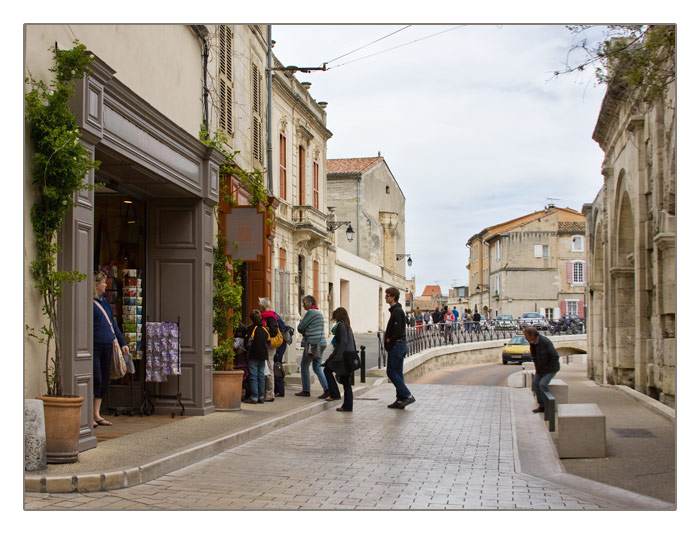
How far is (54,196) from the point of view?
22.2 feet

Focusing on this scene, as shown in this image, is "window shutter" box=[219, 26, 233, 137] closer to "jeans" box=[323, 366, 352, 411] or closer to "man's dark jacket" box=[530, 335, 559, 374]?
→ "jeans" box=[323, 366, 352, 411]

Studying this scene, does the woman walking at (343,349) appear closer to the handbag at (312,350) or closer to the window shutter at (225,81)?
the handbag at (312,350)

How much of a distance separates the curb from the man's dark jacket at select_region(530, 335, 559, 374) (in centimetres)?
493

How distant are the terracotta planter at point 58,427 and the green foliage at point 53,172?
31 cm

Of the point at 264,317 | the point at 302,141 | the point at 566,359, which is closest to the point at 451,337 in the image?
the point at 566,359

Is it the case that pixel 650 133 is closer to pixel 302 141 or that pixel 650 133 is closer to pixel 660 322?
pixel 660 322

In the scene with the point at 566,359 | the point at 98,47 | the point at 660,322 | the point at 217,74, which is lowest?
the point at 566,359

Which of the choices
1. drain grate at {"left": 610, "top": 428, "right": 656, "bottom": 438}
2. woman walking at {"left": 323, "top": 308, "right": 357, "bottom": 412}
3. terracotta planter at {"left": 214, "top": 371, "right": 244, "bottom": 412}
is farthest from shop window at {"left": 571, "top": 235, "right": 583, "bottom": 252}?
terracotta planter at {"left": 214, "top": 371, "right": 244, "bottom": 412}

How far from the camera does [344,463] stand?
8164 mm

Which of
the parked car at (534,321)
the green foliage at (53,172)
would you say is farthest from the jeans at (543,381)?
the parked car at (534,321)

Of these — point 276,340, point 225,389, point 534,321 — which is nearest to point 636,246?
point 276,340

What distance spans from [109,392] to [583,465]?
239 inches

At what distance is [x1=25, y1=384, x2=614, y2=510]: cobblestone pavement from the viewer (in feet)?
20.5

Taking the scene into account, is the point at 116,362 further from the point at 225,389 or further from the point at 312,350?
the point at 312,350
